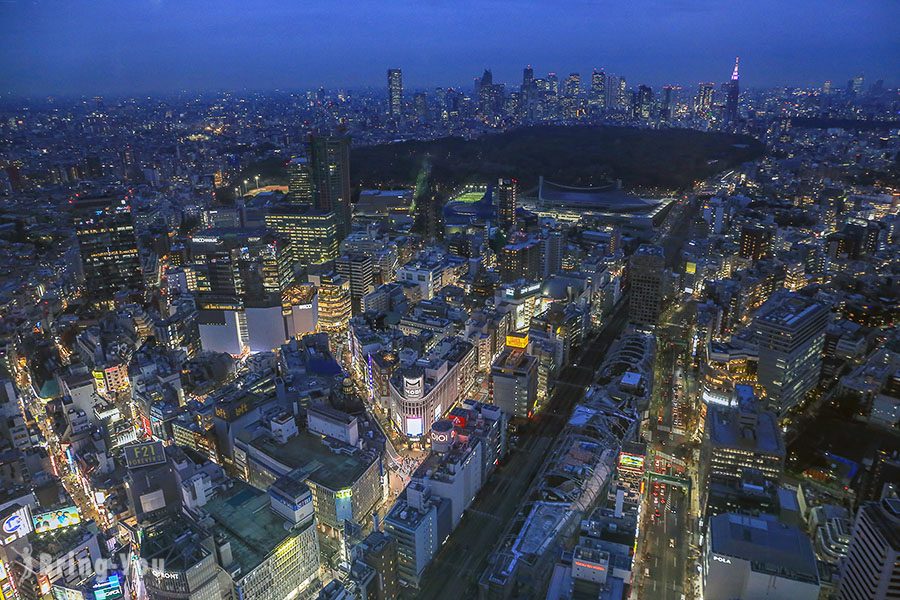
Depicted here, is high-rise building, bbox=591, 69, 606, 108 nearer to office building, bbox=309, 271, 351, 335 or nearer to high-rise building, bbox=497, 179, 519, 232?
high-rise building, bbox=497, 179, 519, 232

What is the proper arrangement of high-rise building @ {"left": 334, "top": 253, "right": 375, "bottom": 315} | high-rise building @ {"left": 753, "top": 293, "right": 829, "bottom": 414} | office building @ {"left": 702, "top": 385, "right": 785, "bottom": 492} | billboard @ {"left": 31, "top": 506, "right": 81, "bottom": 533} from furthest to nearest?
high-rise building @ {"left": 334, "top": 253, "right": 375, "bottom": 315}
high-rise building @ {"left": 753, "top": 293, "right": 829, "bottom": 414}
office building @ {"left": 702, "top": 385, "right": 785, "bottom": 492}
billboard @ {"left": 31, "top": 506, "right": 81, "bottom": 533}

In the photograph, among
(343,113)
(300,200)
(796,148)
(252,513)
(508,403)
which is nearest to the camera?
(252,513)

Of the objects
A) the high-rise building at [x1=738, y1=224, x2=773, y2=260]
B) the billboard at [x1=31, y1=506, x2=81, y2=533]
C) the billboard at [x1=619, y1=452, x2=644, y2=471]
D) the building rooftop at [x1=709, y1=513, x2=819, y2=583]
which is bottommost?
the billboard at [x1=619, y1=452, x2=644, y2=471]

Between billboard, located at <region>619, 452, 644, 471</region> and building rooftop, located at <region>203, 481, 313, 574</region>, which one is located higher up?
building rooftop, located at <region>203, 481, 313, 574</region>

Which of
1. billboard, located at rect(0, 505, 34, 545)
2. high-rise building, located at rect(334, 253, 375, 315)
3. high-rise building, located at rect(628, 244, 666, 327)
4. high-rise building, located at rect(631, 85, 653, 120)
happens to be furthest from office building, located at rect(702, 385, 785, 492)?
high-rise building, located at rect(631, 85, 653, 120)

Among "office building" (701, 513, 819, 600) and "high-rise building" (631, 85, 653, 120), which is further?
"high-rise building" (631, 85, 653, 120)

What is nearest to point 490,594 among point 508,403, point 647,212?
point 508,403

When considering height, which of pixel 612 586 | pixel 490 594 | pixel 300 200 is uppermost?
pixel 300 200

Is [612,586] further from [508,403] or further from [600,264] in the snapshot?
[600,264]
